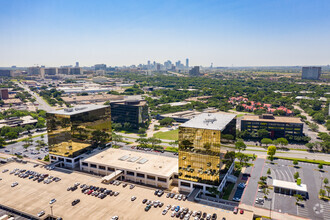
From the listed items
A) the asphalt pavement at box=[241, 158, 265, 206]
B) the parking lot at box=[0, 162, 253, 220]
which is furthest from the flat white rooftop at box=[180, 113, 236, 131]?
the asphalt pavement at box=[241, 158, 265, 206]

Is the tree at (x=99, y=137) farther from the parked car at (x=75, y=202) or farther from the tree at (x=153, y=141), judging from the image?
the parked car at (x=75, y=202)

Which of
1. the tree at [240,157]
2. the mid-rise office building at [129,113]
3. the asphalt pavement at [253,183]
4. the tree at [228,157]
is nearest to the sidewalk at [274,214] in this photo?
the asphalt pavement at [253,183]

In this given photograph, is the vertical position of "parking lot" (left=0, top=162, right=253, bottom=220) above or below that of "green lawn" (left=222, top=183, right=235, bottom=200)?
above

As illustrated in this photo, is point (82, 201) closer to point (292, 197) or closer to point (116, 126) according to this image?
point (292, 197)

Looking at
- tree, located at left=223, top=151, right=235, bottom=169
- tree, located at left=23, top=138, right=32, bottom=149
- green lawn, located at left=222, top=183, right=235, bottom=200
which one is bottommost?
green lawn, located at left=222, top=183, right=235, bottom=200

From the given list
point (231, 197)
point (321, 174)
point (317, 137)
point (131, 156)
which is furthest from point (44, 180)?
point (317, 137)

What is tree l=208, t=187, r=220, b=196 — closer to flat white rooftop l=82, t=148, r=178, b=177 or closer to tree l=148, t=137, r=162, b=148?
flat white rooftop l=82, t=148, r=178, b=177
